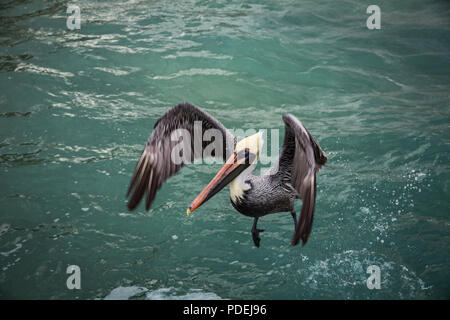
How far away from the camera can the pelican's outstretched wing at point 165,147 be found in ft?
13.3

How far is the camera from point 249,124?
266 inches

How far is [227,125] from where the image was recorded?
22.1 ft

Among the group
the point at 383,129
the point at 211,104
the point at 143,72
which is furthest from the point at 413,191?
the point at 143,72

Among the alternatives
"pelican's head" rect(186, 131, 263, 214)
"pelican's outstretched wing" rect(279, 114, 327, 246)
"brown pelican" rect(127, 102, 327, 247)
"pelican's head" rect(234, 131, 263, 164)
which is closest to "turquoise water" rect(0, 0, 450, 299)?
"brown pelican" rect(127, 102, 327, 247)

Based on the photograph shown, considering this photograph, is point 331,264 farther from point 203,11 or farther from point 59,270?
point 203,11

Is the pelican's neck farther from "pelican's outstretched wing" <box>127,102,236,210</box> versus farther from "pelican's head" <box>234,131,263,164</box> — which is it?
"pelican's outstretched wing" <box>127,102,236,210</box>

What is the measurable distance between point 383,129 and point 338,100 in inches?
37.6

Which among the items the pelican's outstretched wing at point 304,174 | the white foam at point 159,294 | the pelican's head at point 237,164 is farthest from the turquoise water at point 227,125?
the pelican's outstretched wing at point 304,174

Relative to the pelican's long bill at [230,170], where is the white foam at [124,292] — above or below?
below

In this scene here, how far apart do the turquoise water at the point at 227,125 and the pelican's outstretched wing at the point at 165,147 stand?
1.04m

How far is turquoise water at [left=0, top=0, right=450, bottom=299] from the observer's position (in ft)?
15.3

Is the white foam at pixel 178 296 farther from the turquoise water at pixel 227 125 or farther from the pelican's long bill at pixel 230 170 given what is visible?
the pelican's long bill at pixel 230 170

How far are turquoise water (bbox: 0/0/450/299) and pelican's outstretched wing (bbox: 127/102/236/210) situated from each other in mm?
1041

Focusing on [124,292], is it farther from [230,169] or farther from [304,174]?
[304,174]
